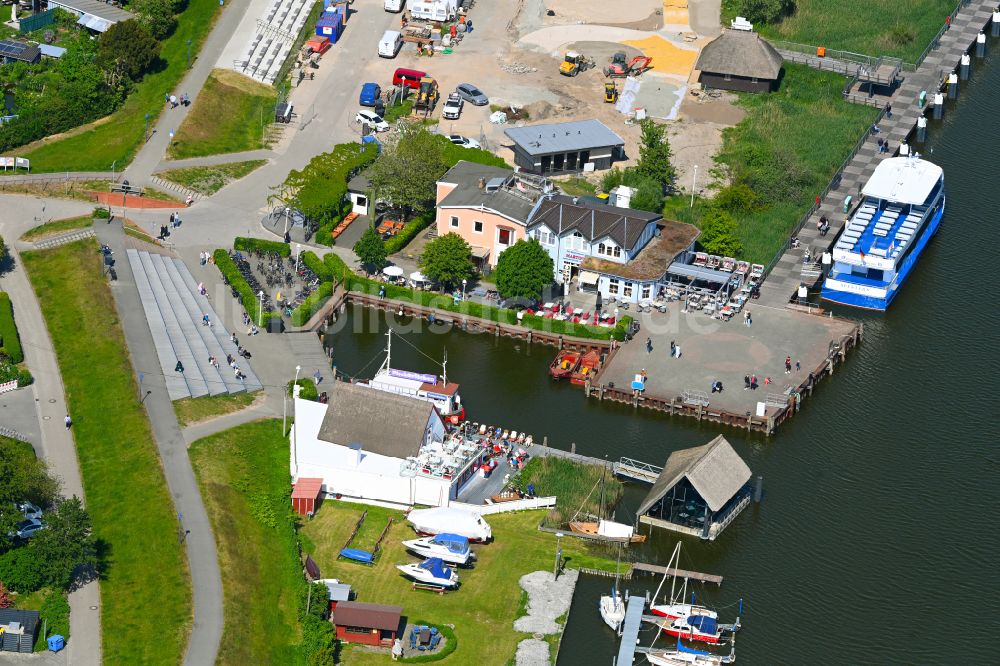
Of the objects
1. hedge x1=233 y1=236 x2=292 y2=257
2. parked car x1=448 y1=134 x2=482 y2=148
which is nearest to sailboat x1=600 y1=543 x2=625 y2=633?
hedge x1=233 y1=236 x2=292 y2=257

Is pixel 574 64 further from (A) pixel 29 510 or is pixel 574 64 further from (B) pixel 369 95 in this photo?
(A) pixel 29 510

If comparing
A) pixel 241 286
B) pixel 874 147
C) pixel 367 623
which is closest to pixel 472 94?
pixel 874 147

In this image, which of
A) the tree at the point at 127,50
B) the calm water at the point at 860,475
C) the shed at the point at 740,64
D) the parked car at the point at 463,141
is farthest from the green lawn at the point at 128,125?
the shed at the point at 740,64

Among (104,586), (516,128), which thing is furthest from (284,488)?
(516,128)

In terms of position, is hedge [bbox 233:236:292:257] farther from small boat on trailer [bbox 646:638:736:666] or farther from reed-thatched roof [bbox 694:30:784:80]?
small boat on trailer [bbox 646:638:736:666]

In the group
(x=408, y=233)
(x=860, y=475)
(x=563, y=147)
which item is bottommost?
(x=860, y=475)
